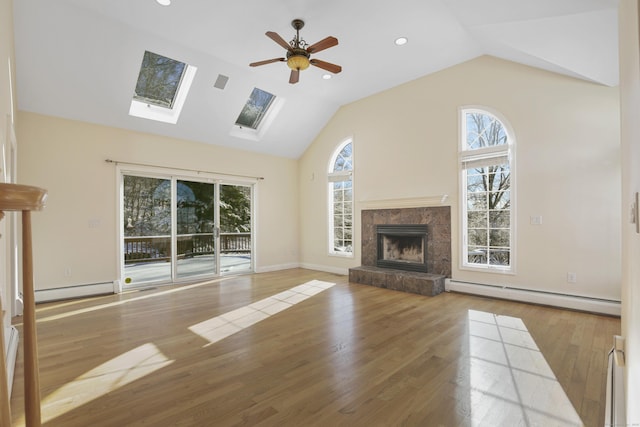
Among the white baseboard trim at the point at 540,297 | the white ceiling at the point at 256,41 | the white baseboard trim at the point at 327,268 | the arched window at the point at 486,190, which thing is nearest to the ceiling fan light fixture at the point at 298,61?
the white ceiling at the point at 256,41

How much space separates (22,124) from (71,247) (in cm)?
196

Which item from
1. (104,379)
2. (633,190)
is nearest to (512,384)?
(633,190)

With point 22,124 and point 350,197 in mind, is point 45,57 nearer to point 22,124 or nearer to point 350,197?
point 22,124

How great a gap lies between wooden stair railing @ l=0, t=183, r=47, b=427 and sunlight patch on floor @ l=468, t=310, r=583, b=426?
2186 mm

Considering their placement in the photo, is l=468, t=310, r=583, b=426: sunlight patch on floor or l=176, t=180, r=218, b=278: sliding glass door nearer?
l=468, t=310, r=583, b=426: sunlight patch on floor

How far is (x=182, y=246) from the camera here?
20.5 feet

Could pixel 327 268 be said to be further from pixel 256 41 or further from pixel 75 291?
pixel 256 41

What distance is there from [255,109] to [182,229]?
2925 millimetres

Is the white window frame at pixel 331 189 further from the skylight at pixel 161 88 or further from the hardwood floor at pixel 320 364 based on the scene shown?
the skylight at pixel 161 88

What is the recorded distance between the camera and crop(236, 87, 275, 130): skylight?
636cm

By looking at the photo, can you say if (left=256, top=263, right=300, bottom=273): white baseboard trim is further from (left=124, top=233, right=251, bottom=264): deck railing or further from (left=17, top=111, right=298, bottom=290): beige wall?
(left=17, top=111, right=298, bottom=290): beige wall

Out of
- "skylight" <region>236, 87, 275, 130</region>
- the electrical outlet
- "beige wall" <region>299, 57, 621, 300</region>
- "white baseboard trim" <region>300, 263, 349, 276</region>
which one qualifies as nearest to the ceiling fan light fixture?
"skylight" <region>236, 87, 275, 130</region>

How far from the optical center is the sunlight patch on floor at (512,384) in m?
1.98

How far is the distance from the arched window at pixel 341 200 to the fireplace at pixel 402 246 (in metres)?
0.85
